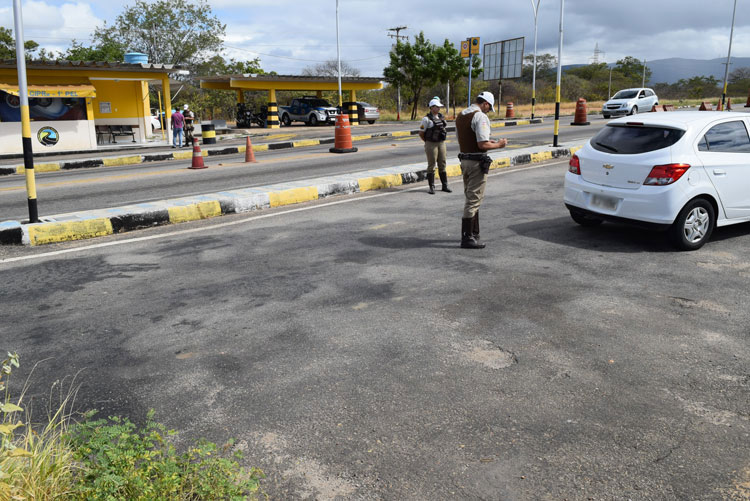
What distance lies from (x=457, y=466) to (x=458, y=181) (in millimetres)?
10309

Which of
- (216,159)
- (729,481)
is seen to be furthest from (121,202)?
(729,481)

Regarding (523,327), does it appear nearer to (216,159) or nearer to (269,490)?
(269,490)

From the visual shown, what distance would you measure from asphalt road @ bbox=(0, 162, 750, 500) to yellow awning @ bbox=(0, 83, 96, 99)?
1767 centimetres

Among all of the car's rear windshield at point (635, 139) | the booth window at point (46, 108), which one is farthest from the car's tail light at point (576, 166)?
the booth window at point (46, 108)

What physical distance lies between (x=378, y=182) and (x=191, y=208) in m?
4.07

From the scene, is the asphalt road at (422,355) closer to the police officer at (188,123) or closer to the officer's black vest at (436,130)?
the officer's black vest at (436,130)

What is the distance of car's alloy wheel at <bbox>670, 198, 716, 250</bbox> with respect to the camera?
6.96 meters

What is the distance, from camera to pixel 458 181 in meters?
13.0

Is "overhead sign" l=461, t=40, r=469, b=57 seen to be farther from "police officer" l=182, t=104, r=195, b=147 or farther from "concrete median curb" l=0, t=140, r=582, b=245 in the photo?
"concrete median curb" l=0, t=140, r=582, b=245

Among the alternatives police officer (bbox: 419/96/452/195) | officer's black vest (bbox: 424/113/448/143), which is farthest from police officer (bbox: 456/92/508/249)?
officer's black vest (bbox: 424/113/448/143)

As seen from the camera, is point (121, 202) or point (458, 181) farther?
point (458, 181)

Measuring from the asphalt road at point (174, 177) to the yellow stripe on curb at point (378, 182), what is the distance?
2.30 meters

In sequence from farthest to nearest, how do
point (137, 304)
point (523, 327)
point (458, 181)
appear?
point (458, 181), point (137, 304), point (523, 327)

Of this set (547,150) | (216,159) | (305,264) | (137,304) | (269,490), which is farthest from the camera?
(216,159)
